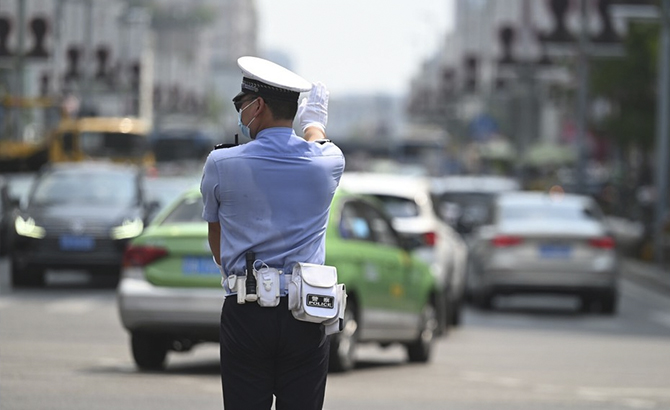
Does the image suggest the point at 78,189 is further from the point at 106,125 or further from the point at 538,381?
the point at 106,125

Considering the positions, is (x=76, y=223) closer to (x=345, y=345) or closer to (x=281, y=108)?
(x=345, y=345)

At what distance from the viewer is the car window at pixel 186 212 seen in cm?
1385

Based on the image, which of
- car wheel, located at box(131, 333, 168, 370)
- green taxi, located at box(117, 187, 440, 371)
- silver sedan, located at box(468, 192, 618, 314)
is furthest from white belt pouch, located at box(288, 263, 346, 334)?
silver sedan, located at box(468, 192, 618, 314)

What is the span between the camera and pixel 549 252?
2259 centimetres

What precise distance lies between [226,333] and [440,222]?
1466cm

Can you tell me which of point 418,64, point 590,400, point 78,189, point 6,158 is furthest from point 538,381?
point 418,64

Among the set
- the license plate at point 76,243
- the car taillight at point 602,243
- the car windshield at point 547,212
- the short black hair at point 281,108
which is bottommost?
the license plate at point 76,243

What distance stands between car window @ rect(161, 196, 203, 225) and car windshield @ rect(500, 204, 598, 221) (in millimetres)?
9799

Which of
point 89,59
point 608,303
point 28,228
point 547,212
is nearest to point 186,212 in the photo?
point 28,228

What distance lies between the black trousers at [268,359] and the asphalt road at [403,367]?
463 centimetres

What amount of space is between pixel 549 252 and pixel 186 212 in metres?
9.44

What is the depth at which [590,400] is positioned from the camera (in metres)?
12.3

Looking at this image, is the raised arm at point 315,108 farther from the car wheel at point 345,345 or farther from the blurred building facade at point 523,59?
the blurred building facade at point 523,59

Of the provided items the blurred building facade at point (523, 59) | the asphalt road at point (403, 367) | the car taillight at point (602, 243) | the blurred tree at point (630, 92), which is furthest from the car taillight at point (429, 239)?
the blurred tree at point (630, 92)
